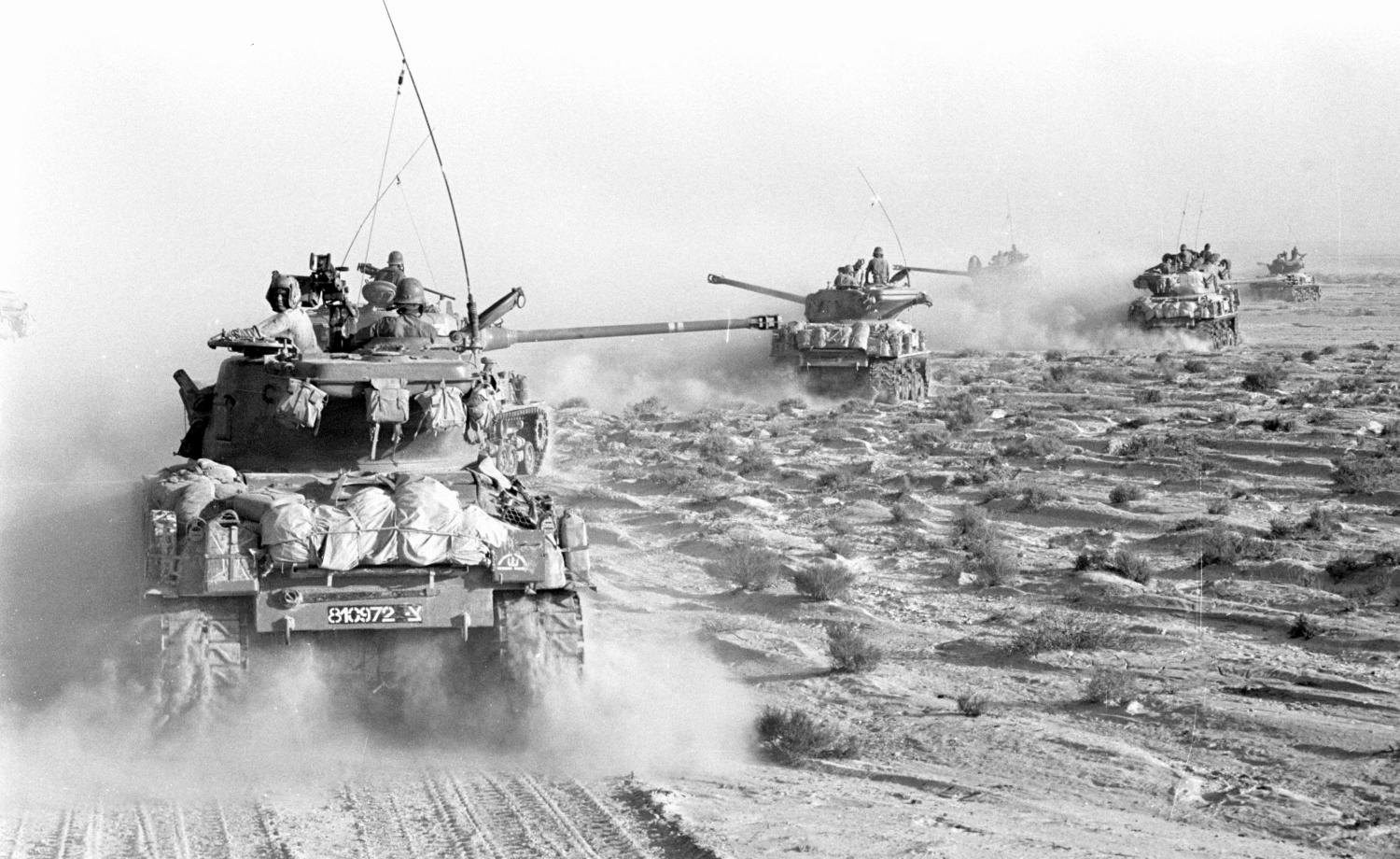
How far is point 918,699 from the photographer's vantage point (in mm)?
11203

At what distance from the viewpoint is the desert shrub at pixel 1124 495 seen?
1839 centimetres

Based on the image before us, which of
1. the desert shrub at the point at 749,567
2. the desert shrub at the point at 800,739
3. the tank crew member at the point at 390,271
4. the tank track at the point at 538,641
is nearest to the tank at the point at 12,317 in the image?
the tank crew member at the point at 390,271

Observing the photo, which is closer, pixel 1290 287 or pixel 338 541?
pixel 338 541

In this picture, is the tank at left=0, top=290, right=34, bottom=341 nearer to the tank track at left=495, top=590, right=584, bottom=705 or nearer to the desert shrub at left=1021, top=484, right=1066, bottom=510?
the desert shrub at left=1021, top=484, right=1066, bottom=510

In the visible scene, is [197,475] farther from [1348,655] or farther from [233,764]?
[1348,655]

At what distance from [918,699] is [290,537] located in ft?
14.6

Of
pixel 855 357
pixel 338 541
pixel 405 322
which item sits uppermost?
pixel 405 322

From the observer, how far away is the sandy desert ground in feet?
27.3

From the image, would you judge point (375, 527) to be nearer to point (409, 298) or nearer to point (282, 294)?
point (409, 298)

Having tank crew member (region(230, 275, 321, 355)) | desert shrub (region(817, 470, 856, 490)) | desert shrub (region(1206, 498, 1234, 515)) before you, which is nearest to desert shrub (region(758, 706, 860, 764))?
tank crew member (region(230, 275, 321, 355))

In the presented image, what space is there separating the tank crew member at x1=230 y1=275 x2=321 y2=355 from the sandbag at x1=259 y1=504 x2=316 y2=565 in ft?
9.78

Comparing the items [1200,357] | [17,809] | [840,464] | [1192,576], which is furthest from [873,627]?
[1200,357]

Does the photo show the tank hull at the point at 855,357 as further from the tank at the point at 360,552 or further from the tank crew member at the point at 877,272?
the tank at the point at 360,552

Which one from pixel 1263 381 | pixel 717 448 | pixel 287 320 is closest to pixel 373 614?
pixel 287 320
